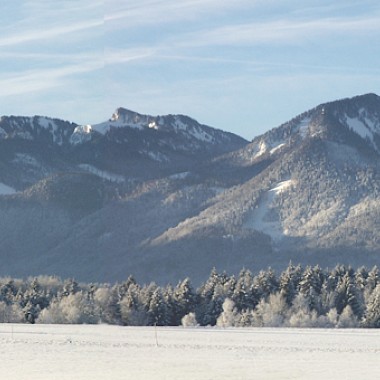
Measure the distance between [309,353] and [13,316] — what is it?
169ft

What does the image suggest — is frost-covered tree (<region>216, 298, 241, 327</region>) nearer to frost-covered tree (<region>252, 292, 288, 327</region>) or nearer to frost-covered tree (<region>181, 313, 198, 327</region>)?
frost-covered tree (<region>252, 292, 288, 327</region>)

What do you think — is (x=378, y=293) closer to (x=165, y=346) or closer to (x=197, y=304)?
(x=197, y=304)

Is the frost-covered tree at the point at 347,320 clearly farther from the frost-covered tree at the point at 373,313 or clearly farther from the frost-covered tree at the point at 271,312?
the frost-covered tree at the point at 271,312

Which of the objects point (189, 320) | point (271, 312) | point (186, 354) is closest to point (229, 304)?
point (271, 312)

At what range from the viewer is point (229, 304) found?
112 metres

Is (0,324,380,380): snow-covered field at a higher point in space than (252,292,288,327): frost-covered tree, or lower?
higher

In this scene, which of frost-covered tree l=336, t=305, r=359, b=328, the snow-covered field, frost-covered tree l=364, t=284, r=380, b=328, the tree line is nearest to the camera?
the snow-covered field

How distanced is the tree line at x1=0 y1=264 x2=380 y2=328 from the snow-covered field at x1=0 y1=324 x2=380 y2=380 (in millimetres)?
23262

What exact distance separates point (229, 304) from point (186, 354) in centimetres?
4761

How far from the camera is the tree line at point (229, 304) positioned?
349 feet

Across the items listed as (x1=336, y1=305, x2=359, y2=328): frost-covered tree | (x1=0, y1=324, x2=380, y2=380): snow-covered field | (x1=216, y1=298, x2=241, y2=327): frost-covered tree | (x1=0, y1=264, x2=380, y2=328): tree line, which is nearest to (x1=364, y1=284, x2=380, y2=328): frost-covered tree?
(x1=0, y1=264, x2=380, y2=328): tree line

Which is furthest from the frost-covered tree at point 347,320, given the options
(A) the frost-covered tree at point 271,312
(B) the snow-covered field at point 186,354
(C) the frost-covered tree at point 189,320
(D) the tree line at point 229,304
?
(B) the snow-covered field at point 186,354

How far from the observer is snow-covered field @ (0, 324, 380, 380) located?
56.5 meters

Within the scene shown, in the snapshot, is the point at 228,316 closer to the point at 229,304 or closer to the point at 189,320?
the point at 229,304
